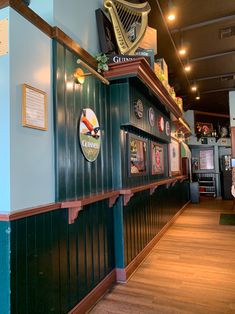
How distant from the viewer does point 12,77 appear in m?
1.64

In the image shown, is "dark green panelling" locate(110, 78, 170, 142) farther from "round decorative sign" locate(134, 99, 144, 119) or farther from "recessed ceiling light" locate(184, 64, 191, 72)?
"recessed ceiling light" locate(184, 64, 191, 72)

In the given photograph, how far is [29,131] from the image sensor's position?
1762 mm

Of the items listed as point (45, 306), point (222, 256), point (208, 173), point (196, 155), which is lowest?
point (222, 256)

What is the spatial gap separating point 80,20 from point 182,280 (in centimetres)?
298

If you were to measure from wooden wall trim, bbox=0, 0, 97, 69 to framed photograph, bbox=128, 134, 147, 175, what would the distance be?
118 cm

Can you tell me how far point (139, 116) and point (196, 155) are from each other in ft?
26.3

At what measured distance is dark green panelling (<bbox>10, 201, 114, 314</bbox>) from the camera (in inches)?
63.1

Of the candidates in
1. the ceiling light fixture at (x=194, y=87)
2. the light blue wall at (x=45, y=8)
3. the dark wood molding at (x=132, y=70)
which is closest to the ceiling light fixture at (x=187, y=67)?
the ceiling light fixture at (x=194, y=87)

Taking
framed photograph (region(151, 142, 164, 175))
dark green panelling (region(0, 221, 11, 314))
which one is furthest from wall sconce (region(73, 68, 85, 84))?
framed photograph (region(151, 142, 164, 175))

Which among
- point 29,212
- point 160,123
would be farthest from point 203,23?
point 29,212

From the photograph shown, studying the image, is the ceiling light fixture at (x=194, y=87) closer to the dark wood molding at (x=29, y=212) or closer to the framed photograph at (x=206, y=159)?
the framed photograph at (x=206, y=159)

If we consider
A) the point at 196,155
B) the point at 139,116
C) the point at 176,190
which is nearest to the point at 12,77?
the point at 139,116

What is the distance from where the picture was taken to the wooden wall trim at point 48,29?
1.69m

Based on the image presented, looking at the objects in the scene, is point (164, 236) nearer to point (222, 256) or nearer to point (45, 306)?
point (222, 256)
